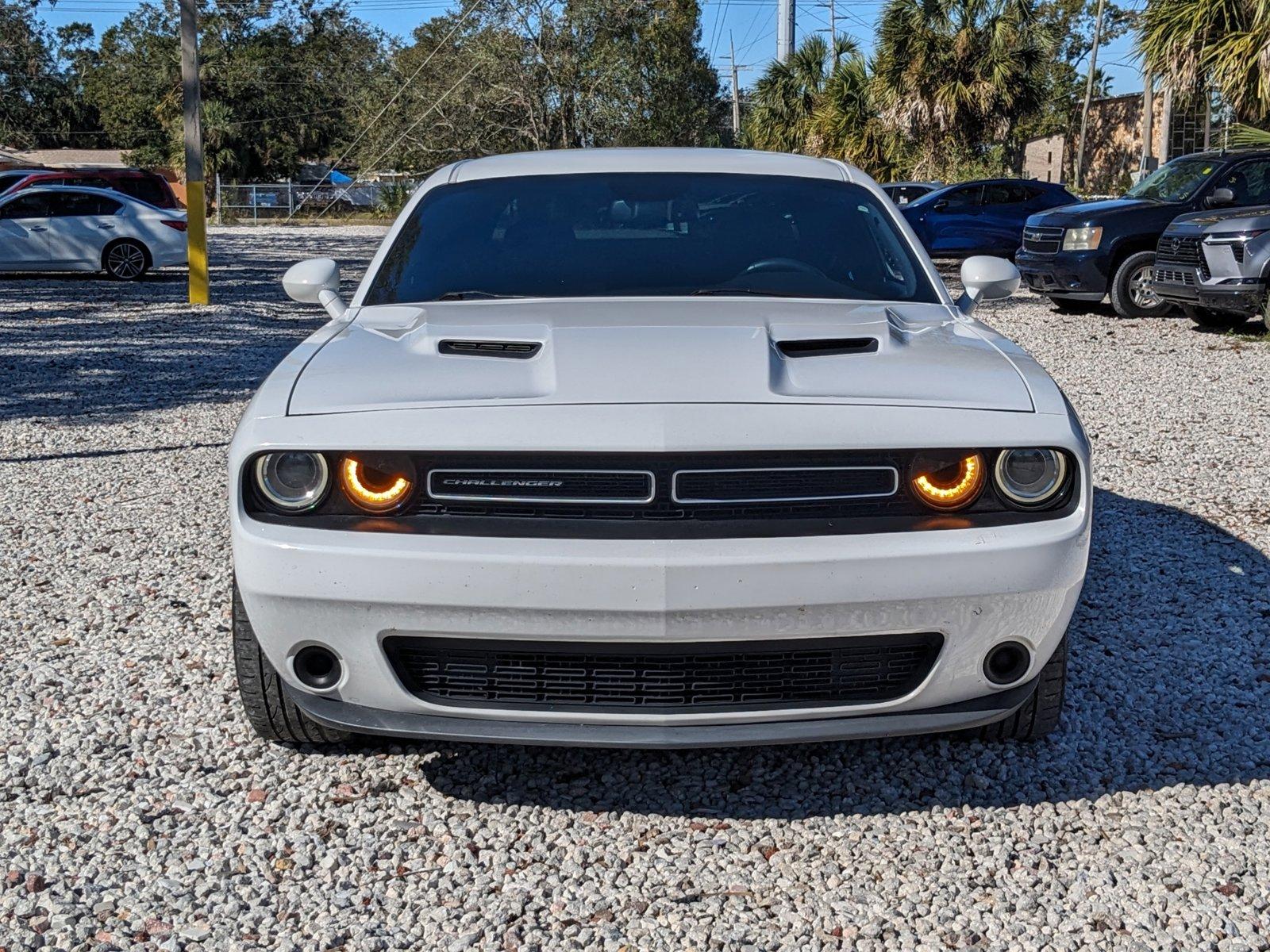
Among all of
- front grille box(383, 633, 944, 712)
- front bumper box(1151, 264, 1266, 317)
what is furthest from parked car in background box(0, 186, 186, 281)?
front grille box(383, 633, 944, 712)

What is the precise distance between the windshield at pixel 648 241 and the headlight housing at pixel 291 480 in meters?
1.15

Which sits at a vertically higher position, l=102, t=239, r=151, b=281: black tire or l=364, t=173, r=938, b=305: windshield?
l=364, t=173, r=938, b=305: windshield

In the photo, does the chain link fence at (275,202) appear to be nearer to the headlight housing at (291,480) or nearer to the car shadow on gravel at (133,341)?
the car shadow on gravel at (133,341)

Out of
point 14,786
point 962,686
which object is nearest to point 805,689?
point 962,686

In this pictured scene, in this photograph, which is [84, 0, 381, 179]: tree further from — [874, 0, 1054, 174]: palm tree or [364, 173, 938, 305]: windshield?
[364, 173, 938, 305]: windshield

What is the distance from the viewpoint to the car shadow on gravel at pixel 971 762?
327cm

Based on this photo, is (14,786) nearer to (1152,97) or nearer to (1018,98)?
(1018,98)

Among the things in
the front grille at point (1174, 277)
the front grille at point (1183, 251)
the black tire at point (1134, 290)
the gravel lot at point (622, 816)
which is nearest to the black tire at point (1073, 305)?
the black tire at point (1134, 290)

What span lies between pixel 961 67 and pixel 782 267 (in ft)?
83.5

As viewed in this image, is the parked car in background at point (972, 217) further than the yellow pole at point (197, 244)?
Yes

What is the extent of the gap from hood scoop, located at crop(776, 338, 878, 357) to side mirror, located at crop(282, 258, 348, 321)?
5.03ft

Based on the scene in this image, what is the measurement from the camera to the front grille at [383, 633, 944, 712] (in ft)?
9.25

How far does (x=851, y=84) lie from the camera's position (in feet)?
108

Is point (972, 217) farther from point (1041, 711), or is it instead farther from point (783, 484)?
point (783, 484)
